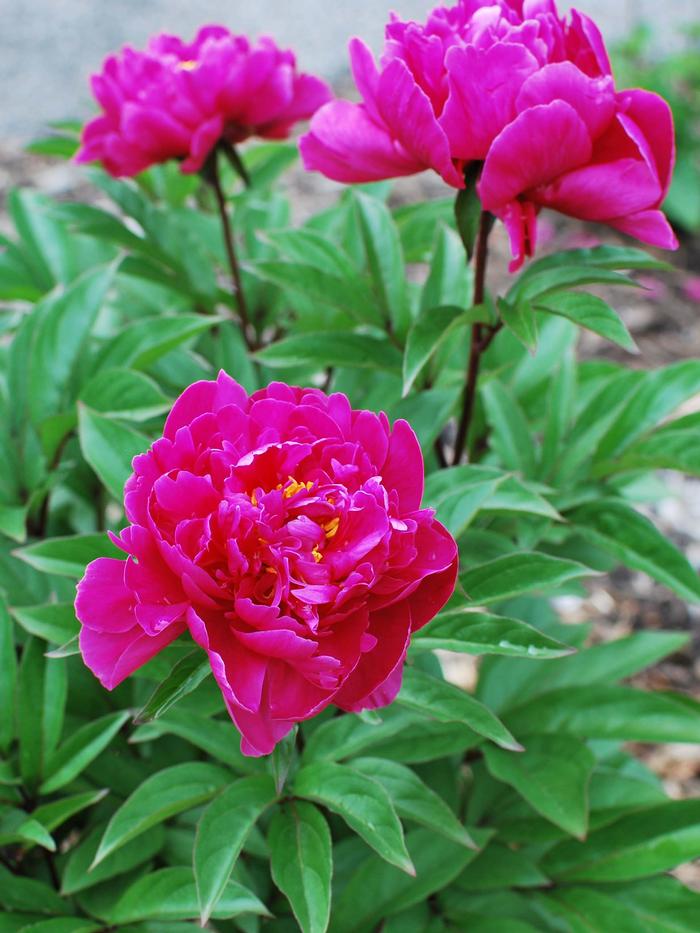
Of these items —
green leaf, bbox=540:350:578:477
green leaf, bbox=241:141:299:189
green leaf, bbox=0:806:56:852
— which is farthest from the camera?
green leaf, bbox=241:141:299:189

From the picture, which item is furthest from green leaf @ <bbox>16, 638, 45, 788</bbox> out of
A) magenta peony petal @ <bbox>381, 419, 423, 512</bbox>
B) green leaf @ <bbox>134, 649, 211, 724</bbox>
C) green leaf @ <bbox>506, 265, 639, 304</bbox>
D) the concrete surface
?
the concrete surface

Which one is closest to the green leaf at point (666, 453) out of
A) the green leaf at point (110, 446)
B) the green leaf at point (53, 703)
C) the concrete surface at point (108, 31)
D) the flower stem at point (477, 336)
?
the flower stem at point (477, 336)

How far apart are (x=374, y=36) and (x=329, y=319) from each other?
11.0 feet

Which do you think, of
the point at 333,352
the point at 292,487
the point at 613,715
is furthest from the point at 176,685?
the point at 613,715

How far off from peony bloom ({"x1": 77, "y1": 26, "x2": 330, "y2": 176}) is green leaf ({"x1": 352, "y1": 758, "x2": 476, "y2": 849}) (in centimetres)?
64

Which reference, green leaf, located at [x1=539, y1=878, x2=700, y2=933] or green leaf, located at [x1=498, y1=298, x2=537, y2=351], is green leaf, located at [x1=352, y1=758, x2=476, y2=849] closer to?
green leaf, located at [x1=539, y1=878, x2=700, y2=933]

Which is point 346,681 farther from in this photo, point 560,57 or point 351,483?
point 560,57

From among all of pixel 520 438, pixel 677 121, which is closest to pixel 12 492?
pixel 520 438

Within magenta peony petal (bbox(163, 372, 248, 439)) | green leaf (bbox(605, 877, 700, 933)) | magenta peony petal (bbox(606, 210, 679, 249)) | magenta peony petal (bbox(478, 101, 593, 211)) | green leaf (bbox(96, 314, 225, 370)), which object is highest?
magenta peony petal (bbox(478, 101, 593, 211))

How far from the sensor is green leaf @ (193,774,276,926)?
0.75 m

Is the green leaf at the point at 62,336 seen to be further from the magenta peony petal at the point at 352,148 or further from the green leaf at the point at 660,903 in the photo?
the green leaf at the point at 660,903

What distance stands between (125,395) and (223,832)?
0.45 m

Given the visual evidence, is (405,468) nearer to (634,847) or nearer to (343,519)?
(343,519)

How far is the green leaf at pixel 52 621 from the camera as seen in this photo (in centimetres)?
89
